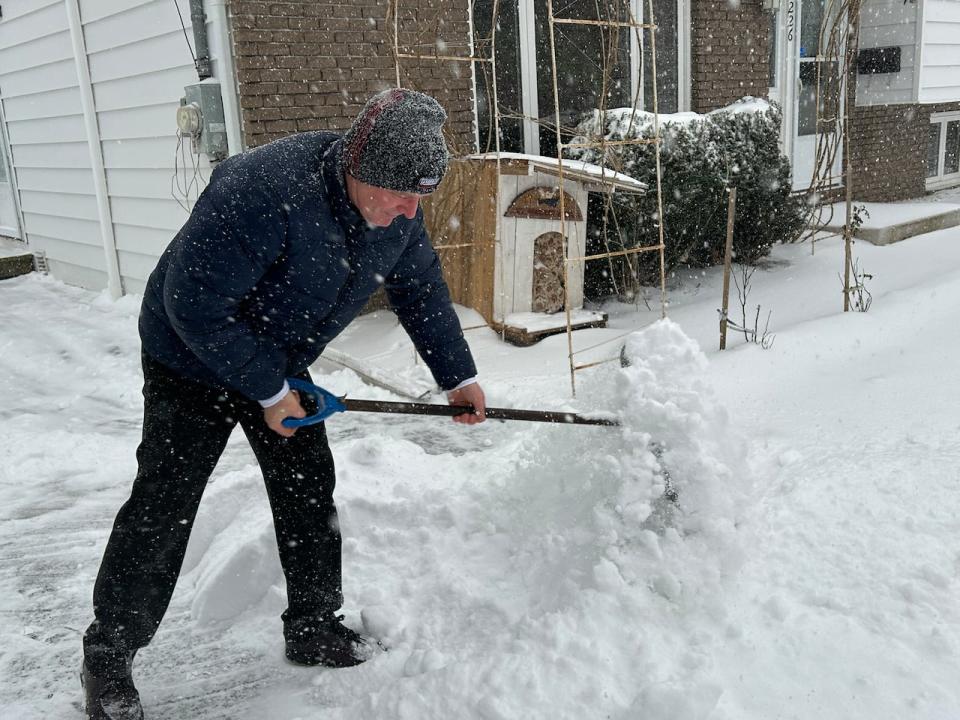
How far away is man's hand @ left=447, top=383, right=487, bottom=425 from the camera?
2.66 meters

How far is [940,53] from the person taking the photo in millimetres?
10461

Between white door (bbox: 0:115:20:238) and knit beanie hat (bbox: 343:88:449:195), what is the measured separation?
34.4ft

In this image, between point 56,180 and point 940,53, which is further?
point 940,53

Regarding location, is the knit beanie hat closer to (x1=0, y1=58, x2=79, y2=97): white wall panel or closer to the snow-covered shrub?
the snow-covered shrub

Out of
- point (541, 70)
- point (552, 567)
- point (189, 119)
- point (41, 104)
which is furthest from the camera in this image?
point (41, 104)

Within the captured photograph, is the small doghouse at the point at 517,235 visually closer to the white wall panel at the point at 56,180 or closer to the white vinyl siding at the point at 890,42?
the white wall panel at the point at 56,180

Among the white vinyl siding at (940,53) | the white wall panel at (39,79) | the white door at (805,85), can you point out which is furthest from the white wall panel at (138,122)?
the white vinyl siding at (940,53)

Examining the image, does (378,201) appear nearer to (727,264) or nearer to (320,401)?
(320,401)

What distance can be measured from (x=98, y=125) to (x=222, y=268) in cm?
708

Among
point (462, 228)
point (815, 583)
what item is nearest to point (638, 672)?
point (815, 583)

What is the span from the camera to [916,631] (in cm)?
226

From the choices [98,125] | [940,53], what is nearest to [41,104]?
[98,125]

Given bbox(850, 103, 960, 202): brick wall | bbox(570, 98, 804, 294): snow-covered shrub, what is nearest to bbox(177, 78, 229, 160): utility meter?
bbox(570, 98, 804, 294): snow-covered shrub

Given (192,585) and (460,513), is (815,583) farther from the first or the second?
(192,585)
